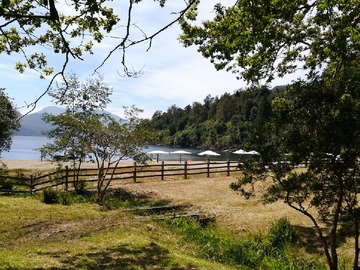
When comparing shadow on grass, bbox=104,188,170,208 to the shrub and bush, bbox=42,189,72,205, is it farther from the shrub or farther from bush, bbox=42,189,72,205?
the shrub

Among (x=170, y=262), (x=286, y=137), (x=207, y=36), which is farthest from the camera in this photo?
(x=207, y=36)

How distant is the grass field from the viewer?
7879 millimetres

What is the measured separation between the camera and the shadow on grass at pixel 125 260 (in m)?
7.44

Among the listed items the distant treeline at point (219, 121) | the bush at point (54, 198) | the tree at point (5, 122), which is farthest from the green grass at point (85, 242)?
the distant treeline at point (219, 121)

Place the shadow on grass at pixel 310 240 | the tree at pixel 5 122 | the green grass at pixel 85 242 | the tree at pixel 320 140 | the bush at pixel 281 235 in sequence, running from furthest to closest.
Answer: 1. the tree at pixel 5 122
2. the bush at pixel 281 235
3. the shadow on grass at pixel 310 240
4. the green grass at pixel 85 242
5. the tree at pixel 320 140

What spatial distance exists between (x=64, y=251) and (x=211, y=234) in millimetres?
5890

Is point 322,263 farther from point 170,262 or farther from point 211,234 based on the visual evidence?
point 170,262

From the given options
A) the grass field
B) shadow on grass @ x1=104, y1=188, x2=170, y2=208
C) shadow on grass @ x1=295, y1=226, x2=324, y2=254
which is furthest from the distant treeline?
shadow on grass @ x1=295, y1=226, x2=324, y2=254

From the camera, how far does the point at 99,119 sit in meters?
19.0

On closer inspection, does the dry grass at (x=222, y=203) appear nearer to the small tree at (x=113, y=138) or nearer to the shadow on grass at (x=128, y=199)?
the shadow on grass at (x=128, y=199)

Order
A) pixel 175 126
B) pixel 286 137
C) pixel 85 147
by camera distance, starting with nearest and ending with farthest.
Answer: pixel 286 137 → pixel 85 147 → pixel 175 126

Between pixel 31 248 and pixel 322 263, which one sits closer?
pixel 31 248

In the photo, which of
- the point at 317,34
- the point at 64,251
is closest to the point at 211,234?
the point at 64,251

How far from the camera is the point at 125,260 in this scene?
8.08 meters
